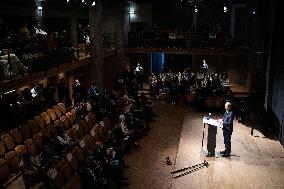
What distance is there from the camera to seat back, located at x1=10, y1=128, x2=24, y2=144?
433 inches

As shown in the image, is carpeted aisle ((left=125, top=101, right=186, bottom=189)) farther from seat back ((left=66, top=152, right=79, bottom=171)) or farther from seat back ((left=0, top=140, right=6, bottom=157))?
seat back ((left=0, top=140, right=6, bottom=157))

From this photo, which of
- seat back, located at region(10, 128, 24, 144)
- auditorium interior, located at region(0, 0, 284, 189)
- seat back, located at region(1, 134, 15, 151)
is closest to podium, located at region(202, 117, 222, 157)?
auditorium interior, located at region(0, 0, 284, 189)

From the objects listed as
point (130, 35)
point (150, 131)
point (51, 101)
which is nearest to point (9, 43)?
point (51, 101)

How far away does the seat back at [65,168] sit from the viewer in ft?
29.8

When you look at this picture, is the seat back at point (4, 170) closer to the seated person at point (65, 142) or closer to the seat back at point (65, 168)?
the seat back at point (65, 168)

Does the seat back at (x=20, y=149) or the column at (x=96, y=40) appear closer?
the seat back at (x=20, y=149)

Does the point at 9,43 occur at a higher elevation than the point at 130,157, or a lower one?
higher

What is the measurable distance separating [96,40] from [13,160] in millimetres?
8216

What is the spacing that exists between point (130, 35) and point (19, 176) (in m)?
14.6

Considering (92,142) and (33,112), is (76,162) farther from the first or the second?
(33,112)

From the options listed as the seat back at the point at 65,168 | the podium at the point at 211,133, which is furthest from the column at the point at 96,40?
the seat back at the point at 65,168

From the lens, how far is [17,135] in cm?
1108

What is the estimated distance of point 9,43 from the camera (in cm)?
1131

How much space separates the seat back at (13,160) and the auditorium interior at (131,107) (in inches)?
1.1
